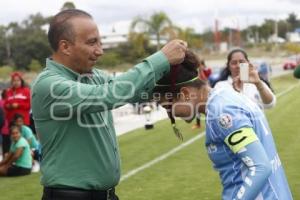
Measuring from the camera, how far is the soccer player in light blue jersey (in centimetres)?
247

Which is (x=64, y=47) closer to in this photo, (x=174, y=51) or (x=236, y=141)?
(x=174, y=51)

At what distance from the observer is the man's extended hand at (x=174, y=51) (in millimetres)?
2436

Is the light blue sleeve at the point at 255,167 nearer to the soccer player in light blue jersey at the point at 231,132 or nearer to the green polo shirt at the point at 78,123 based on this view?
the soccer player in light blue jersey at the point at 231,132

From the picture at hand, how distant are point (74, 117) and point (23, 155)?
725 cm

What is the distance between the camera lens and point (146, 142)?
1306cm

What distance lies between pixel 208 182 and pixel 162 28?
46.3m

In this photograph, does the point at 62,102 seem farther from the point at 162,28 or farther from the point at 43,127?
the point at 162,28

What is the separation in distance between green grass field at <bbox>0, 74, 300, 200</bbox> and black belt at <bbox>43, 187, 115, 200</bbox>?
4.76m

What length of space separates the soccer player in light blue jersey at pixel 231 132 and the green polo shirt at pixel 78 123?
0.24 meters

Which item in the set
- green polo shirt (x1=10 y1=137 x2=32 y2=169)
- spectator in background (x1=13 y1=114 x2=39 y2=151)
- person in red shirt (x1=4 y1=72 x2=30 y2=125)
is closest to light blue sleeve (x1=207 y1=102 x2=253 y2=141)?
green polo shirt (x1=10 y1=137 x2=32 y2=169)

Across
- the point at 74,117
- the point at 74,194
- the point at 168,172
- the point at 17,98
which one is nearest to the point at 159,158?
the point at 168,172

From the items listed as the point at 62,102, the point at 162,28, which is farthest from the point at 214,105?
the point at 162,28

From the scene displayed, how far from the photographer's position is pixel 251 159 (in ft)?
8.05

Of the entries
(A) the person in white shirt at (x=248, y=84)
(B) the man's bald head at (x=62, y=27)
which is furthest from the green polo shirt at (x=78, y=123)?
(A) the person in white shirt at (x=248, y=84)
